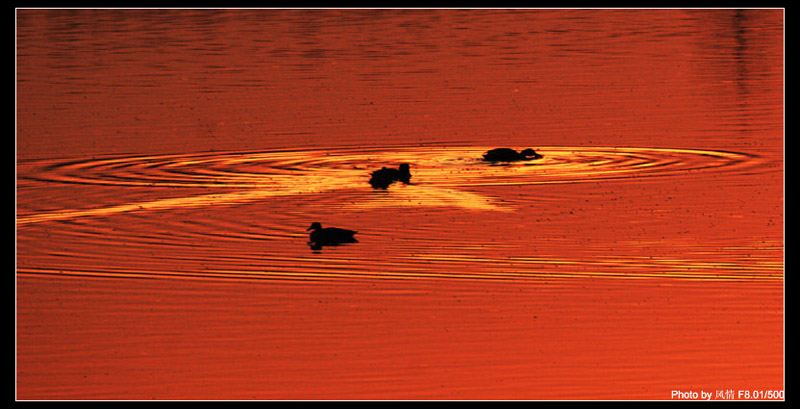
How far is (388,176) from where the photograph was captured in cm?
1631

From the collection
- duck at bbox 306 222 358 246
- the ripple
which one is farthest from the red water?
duck at bbox 306 222 358 246

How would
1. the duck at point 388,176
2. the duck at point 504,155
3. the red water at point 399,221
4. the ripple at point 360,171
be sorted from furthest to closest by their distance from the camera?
the duck at point 504,155, the duck at point 388,176, the ripple at point 360,171, the red water at point 399,221

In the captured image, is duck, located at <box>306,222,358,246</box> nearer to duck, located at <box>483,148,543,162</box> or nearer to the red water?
the red water

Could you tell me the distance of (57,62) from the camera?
26.3 metres

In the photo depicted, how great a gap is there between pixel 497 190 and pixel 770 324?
549cm

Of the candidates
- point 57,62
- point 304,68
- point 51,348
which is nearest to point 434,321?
point 51,348

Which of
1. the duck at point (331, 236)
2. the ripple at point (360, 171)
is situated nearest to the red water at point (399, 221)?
the ripple at point (360, 171)

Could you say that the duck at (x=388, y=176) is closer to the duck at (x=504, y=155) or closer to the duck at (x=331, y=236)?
the duck at (x=504, y=155)

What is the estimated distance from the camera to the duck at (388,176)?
16281mm

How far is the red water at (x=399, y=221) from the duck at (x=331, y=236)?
161mm

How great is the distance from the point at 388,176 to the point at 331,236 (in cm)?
291

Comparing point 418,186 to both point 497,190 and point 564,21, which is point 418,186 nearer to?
point 497,190

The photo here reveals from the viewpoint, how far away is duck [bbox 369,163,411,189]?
53.4 feet

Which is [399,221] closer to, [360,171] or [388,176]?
[388,176]
